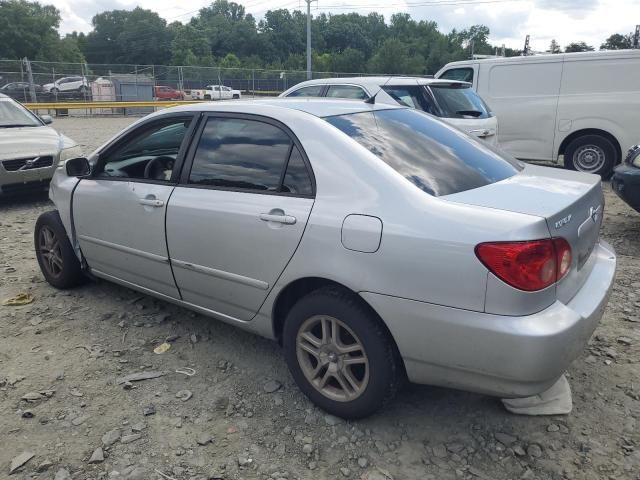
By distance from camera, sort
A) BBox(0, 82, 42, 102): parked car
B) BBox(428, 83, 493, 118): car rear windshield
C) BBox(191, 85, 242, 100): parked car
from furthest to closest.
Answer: BBox(191, 85, 242, 100): parked car → BBox(0, 82, 42, 102): parked car → BBox(428, 83, 493, 118): car rear windshield

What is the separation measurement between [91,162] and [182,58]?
268ft

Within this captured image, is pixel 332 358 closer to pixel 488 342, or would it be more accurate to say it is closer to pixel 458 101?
pixel 488 342

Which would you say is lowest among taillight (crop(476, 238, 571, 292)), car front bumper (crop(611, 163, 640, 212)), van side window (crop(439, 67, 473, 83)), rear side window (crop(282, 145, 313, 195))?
car front bumper (crop(611, 163, 640, 212))

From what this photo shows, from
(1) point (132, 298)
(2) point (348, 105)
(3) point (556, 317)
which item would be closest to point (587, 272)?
(3) point (556, 317)

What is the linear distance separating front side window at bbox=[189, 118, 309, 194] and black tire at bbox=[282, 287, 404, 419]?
56cm

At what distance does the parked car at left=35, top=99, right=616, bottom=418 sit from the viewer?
2215 millimetres

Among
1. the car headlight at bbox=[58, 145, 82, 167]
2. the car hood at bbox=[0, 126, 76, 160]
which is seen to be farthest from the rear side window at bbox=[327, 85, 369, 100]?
the car hood at bbox=[0, 126, 76, 160]

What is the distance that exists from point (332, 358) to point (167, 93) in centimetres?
3104

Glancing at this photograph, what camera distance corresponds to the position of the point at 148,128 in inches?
145

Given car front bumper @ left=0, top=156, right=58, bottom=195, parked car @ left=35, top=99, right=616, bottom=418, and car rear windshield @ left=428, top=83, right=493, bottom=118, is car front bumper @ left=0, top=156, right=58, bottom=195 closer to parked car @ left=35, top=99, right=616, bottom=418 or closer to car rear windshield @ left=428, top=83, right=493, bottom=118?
parked car @ left=35, top=99, right=616, bottom=418

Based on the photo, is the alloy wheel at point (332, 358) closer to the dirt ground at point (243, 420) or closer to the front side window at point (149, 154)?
the dirt ground at point (243, 420)

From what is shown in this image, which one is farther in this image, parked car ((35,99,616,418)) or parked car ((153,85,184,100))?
parked car ((153,85,184,100))

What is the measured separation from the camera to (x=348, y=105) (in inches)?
129

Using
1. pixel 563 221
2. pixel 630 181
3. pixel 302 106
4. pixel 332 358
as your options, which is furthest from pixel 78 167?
pixel 630 181
